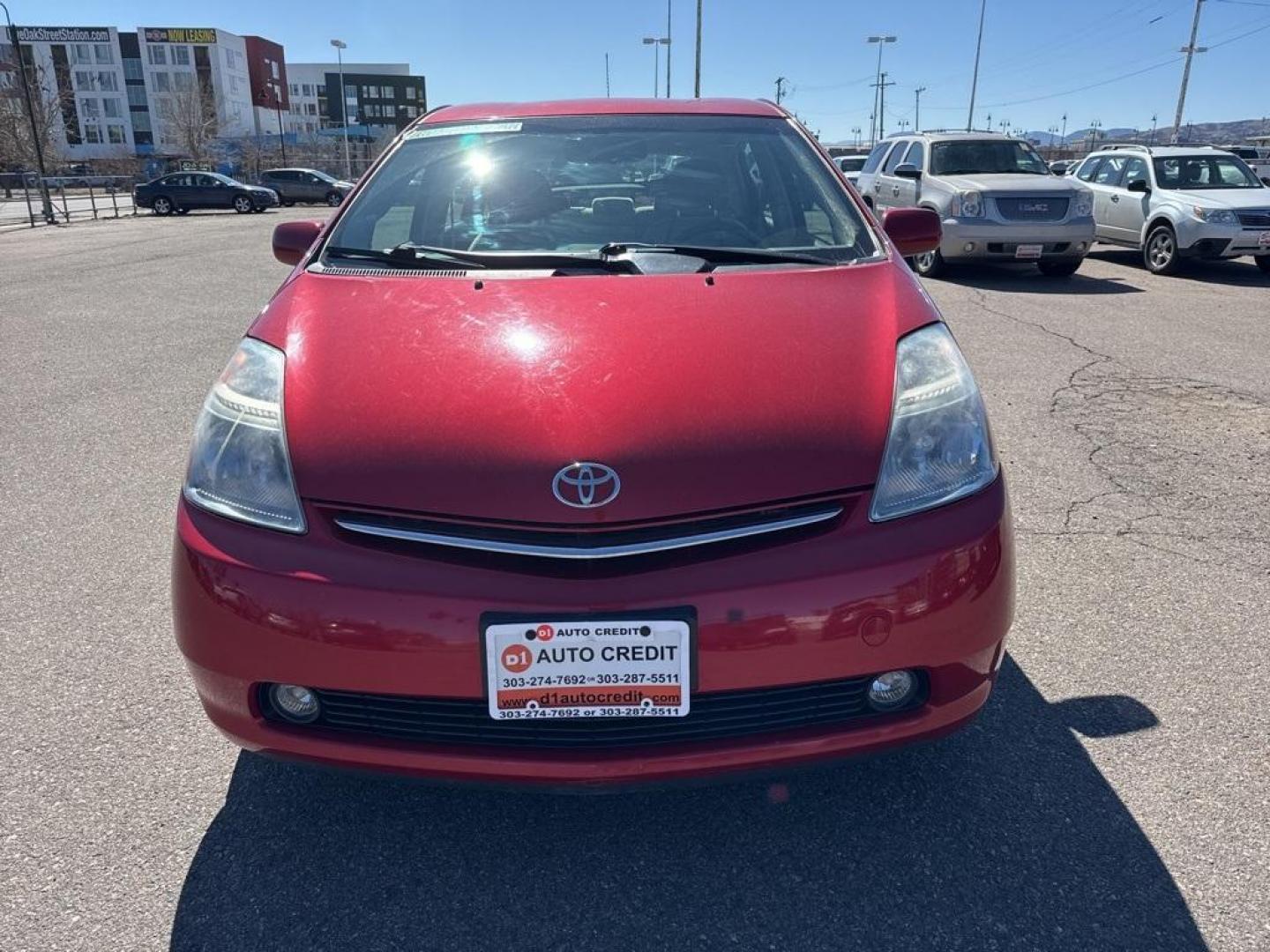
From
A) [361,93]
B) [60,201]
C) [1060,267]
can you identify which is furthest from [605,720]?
[361,93]

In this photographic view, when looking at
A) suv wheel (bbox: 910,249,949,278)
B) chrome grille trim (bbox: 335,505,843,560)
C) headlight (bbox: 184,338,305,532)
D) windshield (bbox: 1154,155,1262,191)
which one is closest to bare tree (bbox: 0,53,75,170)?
suv wheel (bbox: 910,249,949,278)

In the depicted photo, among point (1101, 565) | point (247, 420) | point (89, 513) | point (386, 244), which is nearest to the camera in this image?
point (247, 420)

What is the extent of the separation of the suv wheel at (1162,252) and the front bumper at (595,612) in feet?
38.9

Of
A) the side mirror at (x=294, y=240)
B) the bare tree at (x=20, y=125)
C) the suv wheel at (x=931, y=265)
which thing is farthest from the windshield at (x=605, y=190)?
the bare tree at (x=20, y=125)

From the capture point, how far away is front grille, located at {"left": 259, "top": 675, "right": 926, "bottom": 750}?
179 cm

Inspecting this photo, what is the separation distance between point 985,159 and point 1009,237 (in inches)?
69.8

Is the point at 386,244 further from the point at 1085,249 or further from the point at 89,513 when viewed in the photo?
the point at 1085,249

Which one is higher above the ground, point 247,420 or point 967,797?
point 247,420

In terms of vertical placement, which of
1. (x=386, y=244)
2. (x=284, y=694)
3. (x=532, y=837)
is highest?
(x=386, y=244)

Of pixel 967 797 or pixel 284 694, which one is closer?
pixel 284 694

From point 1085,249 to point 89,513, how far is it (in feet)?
36.0

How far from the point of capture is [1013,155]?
472 inches

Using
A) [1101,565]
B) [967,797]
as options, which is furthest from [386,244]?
[1101,565]

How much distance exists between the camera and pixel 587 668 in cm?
171
